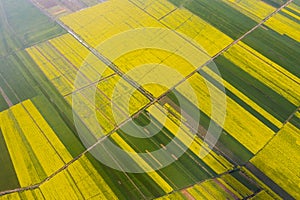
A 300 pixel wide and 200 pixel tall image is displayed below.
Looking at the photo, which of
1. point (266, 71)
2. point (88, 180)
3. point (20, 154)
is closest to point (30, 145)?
point (20, 154)

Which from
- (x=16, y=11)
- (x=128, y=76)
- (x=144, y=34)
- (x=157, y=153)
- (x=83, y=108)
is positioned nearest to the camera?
(x=157, y=153)

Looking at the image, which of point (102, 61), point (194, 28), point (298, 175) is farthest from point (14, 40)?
point (298, 175)

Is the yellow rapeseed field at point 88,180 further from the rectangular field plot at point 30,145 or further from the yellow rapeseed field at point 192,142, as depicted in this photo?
the yellow rapeseed field at point 192,142

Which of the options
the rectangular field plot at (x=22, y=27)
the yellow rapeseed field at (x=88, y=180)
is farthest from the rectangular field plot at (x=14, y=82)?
the yellow rapeseed field at (x=88, y=180)

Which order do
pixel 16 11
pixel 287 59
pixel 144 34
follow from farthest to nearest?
pixel 16 11, pixel 144 34, pixel 287 59

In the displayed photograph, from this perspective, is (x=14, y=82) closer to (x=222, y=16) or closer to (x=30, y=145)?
(x=30, y=145)

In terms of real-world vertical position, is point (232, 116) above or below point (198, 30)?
below

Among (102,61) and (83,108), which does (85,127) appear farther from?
(102,61)
